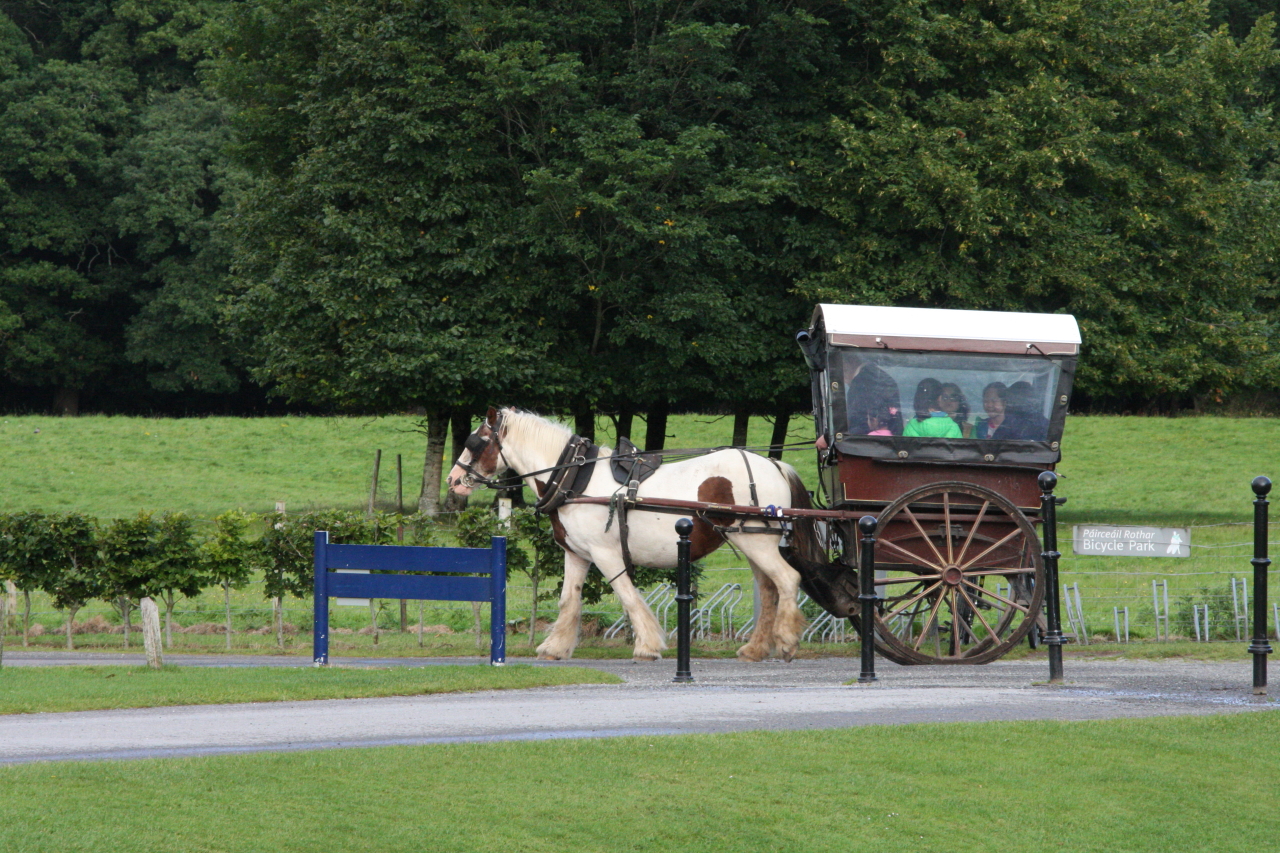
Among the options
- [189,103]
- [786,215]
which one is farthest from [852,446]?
[189,103]

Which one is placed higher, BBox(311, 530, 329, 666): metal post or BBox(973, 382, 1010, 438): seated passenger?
BBox(973, 382, 1010, 438): seated passenger

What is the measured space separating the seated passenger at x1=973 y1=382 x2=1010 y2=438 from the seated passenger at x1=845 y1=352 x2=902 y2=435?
77cm

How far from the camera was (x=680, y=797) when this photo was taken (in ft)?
22.8

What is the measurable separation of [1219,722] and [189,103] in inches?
1937

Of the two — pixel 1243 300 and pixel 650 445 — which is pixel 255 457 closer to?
pixel 650 445

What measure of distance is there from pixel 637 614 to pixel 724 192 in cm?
1202

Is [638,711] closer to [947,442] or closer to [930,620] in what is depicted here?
[930,620]

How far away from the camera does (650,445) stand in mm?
29938

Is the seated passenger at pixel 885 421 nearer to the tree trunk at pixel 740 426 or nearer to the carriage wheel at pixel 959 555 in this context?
the carriage wheel at pixel 959 555

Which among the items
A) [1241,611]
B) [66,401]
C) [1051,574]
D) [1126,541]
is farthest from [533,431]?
[66,401]

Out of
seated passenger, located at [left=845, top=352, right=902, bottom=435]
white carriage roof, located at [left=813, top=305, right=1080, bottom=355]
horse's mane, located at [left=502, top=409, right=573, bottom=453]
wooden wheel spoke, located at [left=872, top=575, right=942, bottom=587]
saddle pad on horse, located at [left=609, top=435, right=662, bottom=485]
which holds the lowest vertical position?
wooden wheel spoke, located at [left=872, top=575, right=942, bottom=587]

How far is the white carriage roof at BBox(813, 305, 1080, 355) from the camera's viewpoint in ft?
42.9

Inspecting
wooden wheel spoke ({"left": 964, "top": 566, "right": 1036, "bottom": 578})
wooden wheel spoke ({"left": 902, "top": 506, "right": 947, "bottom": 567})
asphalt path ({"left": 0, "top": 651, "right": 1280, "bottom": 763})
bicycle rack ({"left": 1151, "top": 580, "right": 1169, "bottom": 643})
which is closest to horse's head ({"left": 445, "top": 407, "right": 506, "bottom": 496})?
asphalt path ({"left": 0, "top": 651, "right": 1280, "bottom": 763})

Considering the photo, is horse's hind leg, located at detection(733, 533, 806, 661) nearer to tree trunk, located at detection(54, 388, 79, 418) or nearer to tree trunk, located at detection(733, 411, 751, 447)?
tree trunk, located at detection(733, 411, 751, 447)
